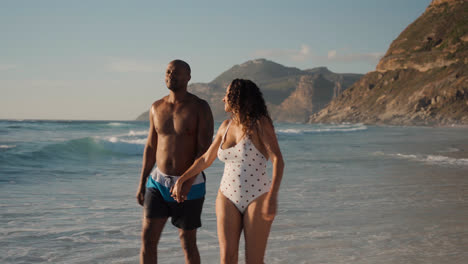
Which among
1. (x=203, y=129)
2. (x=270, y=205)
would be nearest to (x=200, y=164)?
(x=203, y=129)

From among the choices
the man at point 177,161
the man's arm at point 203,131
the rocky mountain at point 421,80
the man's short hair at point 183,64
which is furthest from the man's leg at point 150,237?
the rocky mountain at point 421,80

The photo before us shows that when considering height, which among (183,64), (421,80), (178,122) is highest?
(421,80)

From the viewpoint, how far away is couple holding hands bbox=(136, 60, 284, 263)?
2998mm

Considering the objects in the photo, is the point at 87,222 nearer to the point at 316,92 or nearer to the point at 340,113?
the point at 340,113

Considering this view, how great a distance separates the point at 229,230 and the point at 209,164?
1.53ft

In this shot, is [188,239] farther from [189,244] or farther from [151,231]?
[151,231]

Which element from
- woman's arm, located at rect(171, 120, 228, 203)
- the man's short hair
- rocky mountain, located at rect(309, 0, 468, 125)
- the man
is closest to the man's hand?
woman's arm, located at rect(171, 120, 228, 203)

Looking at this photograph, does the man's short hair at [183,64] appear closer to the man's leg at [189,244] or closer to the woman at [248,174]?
the woman at [248,174]

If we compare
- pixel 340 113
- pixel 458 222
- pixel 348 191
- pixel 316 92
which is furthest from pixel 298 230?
pixel 316 92

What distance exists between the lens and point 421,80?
97500mm

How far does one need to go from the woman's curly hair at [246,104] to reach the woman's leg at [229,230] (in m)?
0.52

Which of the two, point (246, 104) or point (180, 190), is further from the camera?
point (180, 190)

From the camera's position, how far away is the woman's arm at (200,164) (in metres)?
3.14

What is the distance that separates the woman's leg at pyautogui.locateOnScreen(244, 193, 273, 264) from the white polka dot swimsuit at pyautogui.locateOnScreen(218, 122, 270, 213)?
1.7 inches
